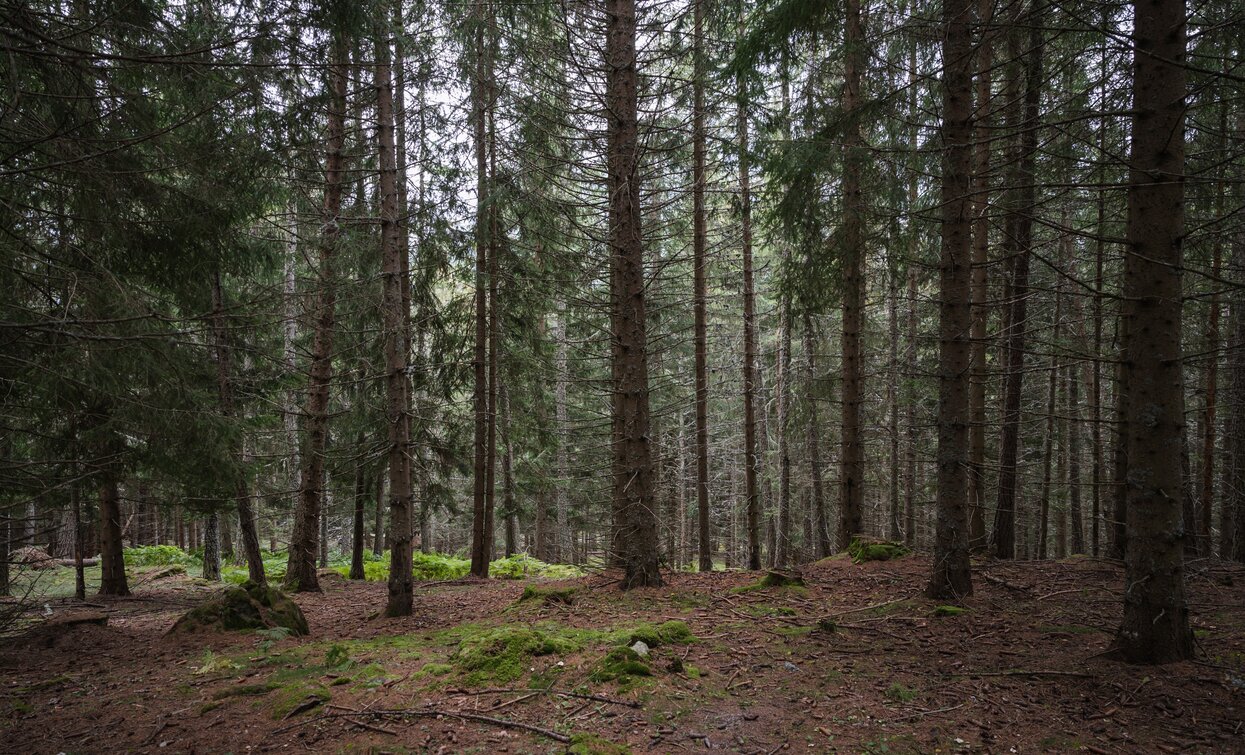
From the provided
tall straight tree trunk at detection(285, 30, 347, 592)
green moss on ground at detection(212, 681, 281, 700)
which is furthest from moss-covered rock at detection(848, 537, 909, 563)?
tall straight tree trunk at detection(285, 30, 347, 592)

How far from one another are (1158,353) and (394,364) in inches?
329

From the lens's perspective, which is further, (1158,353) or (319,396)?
(319,396)

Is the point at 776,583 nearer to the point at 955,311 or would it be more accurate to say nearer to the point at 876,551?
the point at 876,551

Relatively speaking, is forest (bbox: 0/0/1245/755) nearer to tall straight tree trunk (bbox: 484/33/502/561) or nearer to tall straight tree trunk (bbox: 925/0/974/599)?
tall straight tree trunk (bbox: 925/0/974/599)

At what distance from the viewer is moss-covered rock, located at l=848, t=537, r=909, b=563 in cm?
949

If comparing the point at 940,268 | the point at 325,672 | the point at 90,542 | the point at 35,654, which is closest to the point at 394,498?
the point at 325,672

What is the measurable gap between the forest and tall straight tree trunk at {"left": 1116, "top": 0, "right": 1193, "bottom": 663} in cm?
3

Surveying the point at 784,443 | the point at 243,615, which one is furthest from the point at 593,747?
the point at 784,443

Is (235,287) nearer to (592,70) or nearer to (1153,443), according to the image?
(592,70)

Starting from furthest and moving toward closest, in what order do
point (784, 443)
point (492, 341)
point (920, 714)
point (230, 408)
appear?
A: point (784, 443) < point (492, 341) < point (230, 408) < point (920, 714)

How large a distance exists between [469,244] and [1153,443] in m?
11.2

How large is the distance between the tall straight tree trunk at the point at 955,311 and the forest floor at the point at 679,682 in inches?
44.9

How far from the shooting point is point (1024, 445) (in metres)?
21.5

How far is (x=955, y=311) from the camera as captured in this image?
645 centimetres
